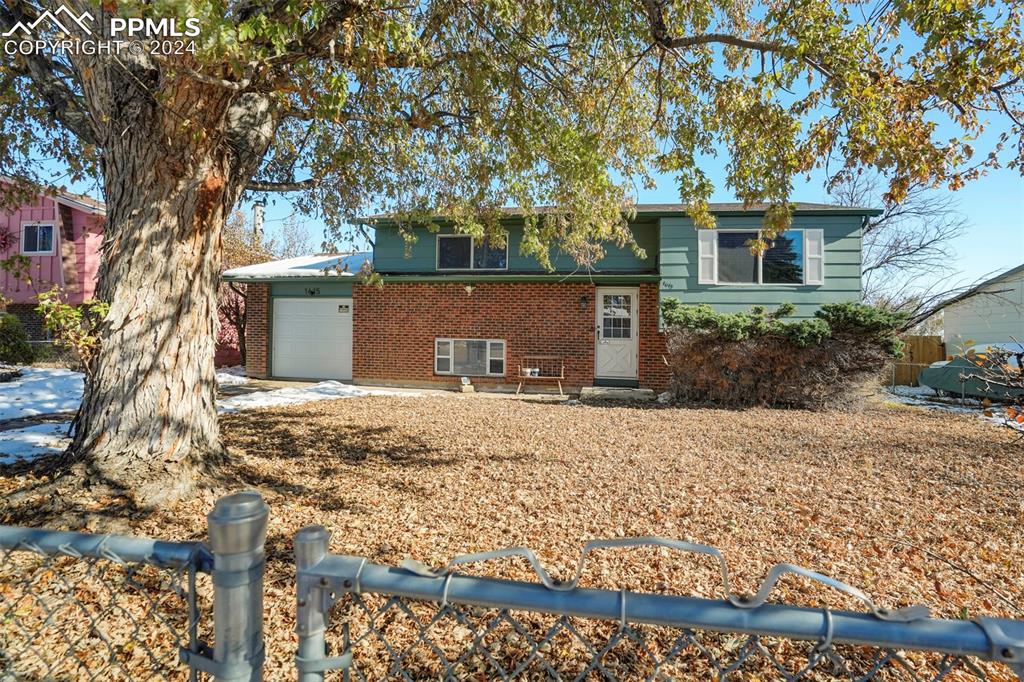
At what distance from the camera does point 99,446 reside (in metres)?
3.71

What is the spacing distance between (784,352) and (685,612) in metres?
9.74

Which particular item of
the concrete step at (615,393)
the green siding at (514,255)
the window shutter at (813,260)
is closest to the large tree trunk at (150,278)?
the green siding at (514,255)

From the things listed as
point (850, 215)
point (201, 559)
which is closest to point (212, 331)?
point (201, 559)

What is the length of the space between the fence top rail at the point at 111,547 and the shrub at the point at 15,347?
15.8 meters

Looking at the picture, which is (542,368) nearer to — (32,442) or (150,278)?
(32,442)

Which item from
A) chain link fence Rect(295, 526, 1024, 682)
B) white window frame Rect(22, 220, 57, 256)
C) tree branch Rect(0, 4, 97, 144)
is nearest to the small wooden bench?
tree branch Rect(0, 4, 97, 144)

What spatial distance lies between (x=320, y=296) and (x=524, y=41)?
9.99 meters

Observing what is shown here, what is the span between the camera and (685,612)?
0.92 m

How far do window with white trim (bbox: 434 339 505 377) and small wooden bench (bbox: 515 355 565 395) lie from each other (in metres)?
0.51

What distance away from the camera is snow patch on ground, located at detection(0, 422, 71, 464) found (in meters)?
5.05

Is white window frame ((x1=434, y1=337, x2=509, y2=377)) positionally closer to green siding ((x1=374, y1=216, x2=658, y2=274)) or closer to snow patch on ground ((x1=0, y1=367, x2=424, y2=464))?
snow patch on ground ((x1=0, y1=367, x2=424, y2=464))

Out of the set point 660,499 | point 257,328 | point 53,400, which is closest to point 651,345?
point 660,499

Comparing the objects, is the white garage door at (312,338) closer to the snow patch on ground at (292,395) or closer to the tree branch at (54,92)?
the snow patch on ground at (292,395)

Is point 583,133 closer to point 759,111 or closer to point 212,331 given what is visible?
point 759,111
